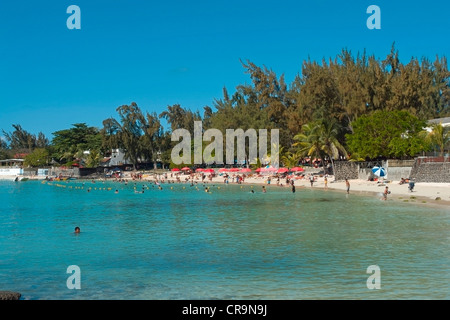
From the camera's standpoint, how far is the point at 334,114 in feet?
255

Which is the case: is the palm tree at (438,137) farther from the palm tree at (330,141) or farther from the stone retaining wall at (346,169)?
the palm tree at (330,141)

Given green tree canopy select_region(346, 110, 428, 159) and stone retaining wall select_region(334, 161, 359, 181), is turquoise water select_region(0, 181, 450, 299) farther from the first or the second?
stone retaining wall select_region(334, 161, 359, 181)

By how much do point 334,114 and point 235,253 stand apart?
58.9 m

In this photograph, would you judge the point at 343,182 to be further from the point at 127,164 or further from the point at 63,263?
the point at 127,164

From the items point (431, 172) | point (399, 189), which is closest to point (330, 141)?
point (431, 172)

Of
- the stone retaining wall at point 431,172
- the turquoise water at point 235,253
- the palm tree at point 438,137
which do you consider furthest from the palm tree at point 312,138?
the turquoise water at point 235,253

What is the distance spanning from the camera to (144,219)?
3834cm

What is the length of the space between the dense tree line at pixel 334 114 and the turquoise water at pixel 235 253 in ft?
78.7

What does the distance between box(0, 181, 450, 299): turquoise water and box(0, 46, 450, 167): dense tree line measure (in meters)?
24.0

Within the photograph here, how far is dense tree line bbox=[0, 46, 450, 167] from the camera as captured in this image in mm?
62906

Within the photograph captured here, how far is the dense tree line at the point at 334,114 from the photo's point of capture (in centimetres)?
6291

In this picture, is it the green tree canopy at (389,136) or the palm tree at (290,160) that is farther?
the palm tree at (290,160)

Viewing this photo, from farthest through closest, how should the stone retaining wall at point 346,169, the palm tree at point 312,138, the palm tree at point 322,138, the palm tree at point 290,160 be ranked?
the palm tree at point 290,160, the palm tree at point 312,138, the palm tree at point 322,138, the stone retaining wall at point 346,169

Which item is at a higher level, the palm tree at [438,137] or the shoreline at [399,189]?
the palm tree at [438,137]
